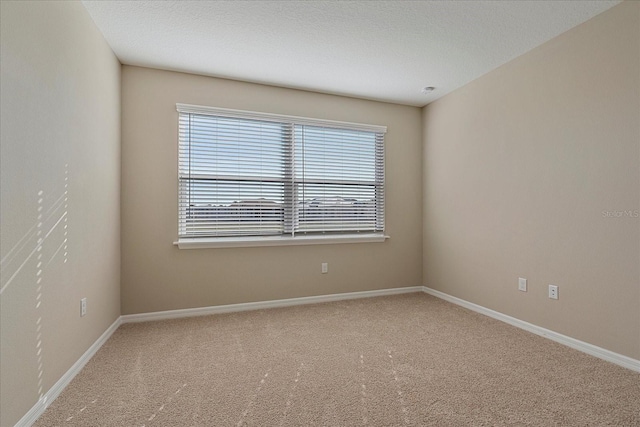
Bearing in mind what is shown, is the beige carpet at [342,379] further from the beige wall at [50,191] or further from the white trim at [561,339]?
the beige wall at [50,191]

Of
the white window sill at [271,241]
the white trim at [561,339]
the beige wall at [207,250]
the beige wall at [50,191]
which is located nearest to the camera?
the beige wall at [50,191]

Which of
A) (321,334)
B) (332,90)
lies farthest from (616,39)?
(321,334)

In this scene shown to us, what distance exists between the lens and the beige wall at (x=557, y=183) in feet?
7.34

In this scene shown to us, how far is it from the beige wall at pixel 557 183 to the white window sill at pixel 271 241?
1.04m

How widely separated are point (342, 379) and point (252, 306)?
1717mm

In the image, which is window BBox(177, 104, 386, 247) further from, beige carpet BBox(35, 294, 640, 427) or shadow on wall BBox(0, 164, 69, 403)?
shadow on wall BBox(0, 164, 69, 403)

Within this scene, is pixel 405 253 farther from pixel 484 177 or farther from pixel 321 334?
pixel 321 334

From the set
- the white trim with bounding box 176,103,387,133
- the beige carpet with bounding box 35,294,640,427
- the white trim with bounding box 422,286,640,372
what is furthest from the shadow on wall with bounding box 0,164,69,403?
the white trim with bounding box 422,286,640,372

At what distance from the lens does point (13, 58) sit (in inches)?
60.0

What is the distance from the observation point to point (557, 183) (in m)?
2.68

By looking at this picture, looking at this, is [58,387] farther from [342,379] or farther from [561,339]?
[561,339]

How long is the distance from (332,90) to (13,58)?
2.85 meters

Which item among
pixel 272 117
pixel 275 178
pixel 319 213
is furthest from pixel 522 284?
pixel 272 117

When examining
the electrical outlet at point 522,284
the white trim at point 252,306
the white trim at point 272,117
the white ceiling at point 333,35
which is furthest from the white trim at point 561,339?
the white ceiling at point 333,35
